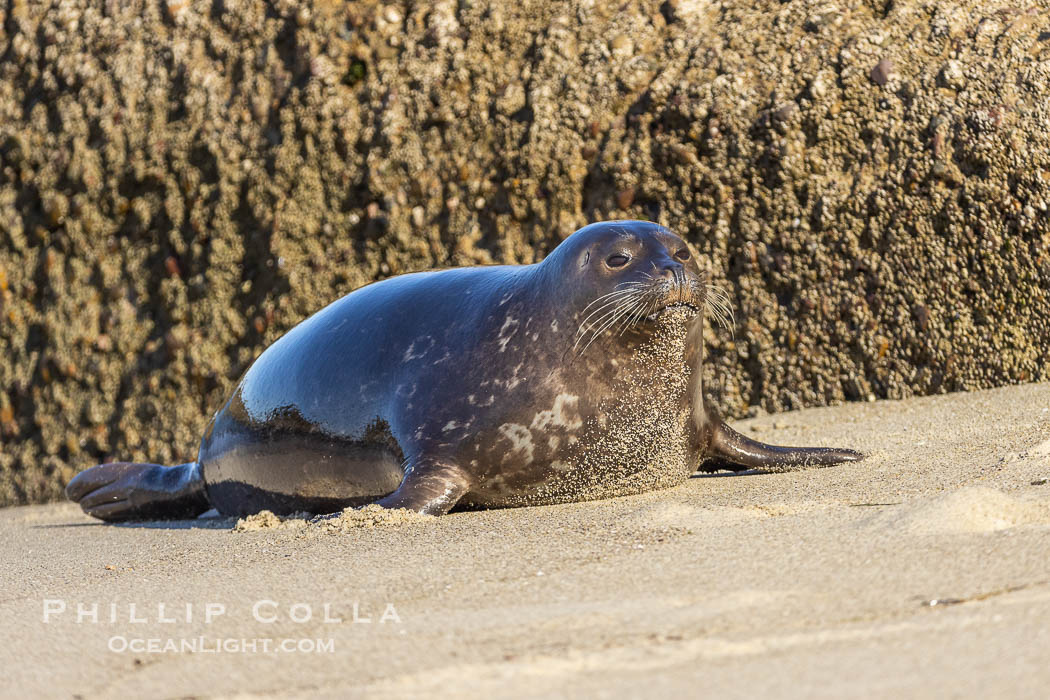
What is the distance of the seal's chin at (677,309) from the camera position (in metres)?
3.76

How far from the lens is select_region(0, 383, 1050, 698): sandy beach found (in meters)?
1.68

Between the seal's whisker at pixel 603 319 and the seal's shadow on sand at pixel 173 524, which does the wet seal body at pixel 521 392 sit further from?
the seal's shadow on sand at pixel 173 524

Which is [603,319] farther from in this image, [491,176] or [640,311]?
[491,176]

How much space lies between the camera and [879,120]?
233 inches

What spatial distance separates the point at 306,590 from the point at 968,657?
135 centimetres

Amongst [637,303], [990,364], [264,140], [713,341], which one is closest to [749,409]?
[713,341]

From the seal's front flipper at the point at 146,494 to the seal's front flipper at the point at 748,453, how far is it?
2.12m

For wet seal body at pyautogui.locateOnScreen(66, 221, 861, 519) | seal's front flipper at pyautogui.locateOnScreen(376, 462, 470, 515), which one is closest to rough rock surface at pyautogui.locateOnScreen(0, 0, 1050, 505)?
wet seal body at pyautogui.locateOnScreen(66, 221, 861, 519)

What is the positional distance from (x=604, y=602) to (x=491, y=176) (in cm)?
507

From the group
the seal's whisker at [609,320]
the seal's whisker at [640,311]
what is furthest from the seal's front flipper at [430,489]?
the seal's whisker at [640,311]

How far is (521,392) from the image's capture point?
3.90m

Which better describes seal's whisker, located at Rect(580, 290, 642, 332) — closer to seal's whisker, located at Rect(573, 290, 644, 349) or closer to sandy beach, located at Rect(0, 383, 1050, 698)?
seal's whisker, located at Rect(573, 290, 644, 349)

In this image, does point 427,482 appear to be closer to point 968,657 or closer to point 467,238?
point 968,657

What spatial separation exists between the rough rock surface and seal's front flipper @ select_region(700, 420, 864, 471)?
173cm
